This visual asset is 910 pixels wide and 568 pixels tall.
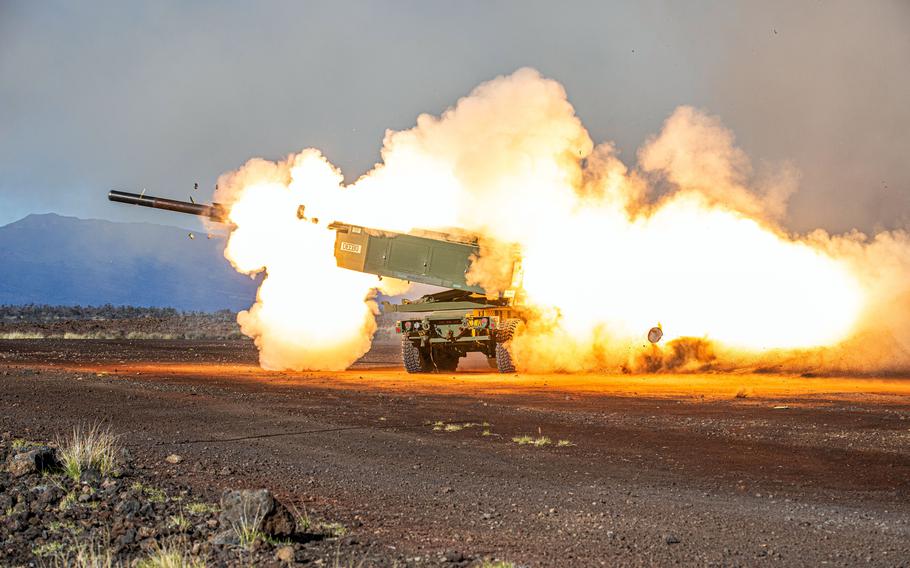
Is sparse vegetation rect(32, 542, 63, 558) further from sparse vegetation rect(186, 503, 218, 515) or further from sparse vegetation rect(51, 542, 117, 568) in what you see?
sparse vegetation rect(186, 503, 218, 515)

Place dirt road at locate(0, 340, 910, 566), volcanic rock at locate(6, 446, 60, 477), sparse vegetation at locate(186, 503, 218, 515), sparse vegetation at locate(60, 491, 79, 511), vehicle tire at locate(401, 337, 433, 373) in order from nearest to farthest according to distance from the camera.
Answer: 1. dirt road at locate(0, 340, 910, 566)
2. sparse vegetation at locate(186, 503, 218, 515)
3. sparse vegetation at locate(60, 491, 79, 511)
4. volcanic rock at locate(6, 446, 60, 477)
5. vehicle tire at locate(401, 337, 433, 373)

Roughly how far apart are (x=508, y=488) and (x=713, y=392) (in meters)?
12.8

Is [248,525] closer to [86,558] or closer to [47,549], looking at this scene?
[86,558]

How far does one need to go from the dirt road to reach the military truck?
312cm

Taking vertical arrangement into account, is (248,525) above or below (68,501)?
above

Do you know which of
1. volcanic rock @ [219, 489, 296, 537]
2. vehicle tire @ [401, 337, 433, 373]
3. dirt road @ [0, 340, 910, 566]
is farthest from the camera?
vehicle tire @ [401, 337, 433, 373]

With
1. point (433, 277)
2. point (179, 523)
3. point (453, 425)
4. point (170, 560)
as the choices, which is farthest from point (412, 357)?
point (170, 560)

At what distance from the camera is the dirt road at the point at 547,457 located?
791cm

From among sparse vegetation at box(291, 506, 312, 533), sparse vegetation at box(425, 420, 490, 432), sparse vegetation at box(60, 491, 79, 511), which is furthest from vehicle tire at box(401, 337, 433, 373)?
sparse vegetation at box(291, 506, 312, 533)

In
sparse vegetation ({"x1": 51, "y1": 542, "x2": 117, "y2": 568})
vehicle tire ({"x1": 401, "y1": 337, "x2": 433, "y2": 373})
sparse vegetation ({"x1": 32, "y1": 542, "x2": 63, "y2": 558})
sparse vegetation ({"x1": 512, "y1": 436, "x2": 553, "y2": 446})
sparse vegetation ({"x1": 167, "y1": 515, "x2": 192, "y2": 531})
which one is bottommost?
sparse vegetation ({"x1": 32, "y1": 542, "x2": 63, "y2": 558})

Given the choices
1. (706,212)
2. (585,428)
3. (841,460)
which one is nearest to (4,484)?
(585,428)

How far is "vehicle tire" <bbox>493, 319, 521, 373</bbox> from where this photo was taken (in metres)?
26.8

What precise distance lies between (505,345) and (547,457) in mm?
14948

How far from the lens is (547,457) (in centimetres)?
1233
